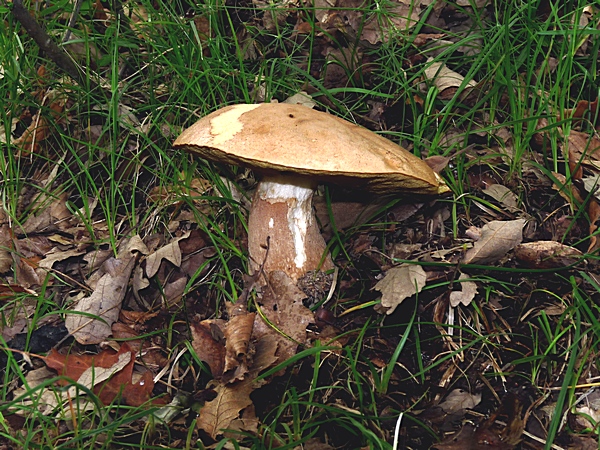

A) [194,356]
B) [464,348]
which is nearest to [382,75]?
[464,348]

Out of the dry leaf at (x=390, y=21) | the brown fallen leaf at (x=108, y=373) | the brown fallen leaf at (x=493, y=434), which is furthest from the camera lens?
the dry leaf at (x=390, y=21)

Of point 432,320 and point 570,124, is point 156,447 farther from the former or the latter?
point 570,124

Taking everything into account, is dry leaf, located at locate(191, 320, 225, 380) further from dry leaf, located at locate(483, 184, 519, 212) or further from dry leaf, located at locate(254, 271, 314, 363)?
dry leaf, located at locate(483, 184, 519, 212)

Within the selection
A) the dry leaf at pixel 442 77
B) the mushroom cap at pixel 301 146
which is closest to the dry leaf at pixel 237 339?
the mushroom cap at pixel 301 146

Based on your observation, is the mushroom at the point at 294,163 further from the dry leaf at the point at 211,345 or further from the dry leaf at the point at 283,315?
the dry leaf at the point at 211,345

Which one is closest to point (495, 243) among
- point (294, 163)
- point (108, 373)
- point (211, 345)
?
point (294, 163)

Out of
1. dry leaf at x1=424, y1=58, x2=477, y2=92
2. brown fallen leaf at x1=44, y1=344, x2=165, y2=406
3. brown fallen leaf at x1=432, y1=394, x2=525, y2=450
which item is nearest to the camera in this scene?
brown fallen leaf at x1=432, y1=394, x2=525, y2=450

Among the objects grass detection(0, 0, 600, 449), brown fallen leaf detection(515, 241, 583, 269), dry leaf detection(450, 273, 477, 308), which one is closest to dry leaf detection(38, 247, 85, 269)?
grass detection(0, 0, 600, 449)
